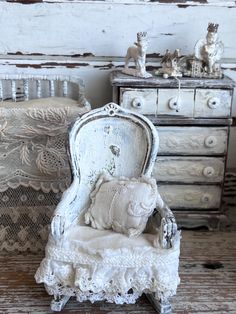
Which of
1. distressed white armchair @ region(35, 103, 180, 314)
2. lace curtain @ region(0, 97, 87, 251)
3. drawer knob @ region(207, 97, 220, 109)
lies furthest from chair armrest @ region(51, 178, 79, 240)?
drawer knob @ region(207, 97, 220, 109)

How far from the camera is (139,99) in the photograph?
247cm

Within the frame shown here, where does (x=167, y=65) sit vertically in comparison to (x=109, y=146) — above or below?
above

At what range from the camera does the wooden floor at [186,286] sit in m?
2.11

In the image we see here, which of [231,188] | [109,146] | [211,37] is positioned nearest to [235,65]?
[211,37]

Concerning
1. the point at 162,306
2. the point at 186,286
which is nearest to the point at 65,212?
the point at 162,306

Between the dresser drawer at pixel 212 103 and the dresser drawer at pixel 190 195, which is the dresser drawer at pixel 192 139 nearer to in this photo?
the dresser drawer at pixel 212 103

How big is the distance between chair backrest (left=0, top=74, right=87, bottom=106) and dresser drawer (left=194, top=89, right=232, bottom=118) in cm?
69

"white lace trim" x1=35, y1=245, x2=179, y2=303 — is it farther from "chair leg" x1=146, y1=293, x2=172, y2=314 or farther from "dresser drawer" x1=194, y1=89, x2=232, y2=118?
"dresser drawer" x1=194, y1=89, x2=232, y2=118

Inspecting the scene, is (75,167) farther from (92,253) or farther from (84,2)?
(84,2)

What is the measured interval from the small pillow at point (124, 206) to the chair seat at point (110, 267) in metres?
0.12

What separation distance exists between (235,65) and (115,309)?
1618 millimetres

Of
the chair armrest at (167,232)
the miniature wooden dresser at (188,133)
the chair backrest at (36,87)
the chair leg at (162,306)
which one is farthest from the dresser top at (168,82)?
the chair leg at (162,306)

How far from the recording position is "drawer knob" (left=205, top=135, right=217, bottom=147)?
100 inches

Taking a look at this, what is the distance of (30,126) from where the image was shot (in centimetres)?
231
